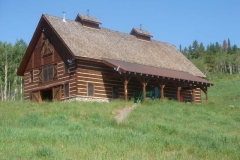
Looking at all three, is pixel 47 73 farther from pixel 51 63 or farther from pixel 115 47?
pixel 115 47

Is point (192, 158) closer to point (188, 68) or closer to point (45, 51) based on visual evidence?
point (45, 51)

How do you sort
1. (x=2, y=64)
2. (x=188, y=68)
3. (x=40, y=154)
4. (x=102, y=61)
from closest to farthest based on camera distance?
(x=40, y=154) → (x=102, y=61) → (x=188, y=68) → (x=2, y=64)

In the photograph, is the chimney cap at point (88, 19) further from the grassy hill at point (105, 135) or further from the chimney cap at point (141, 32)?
the grassy hill at point (105, 135)

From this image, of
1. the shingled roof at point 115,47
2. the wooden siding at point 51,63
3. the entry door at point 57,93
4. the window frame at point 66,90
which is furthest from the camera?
the entry door at point 57,93

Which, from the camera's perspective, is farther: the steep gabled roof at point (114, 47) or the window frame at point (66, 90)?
the steep gabled roof at point (114, 47)

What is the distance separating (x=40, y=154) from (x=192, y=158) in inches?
182

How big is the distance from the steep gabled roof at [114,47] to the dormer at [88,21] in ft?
1.56


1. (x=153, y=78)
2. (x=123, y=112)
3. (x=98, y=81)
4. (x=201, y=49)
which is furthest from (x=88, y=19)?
(x=201, y=49)

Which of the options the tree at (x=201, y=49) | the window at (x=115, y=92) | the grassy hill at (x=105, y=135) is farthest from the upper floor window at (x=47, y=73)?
the tree at (x=201, y=49)

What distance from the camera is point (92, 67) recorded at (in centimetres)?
3309

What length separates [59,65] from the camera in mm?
Answer: 34156

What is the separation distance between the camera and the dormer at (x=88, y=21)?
37922 millimetres

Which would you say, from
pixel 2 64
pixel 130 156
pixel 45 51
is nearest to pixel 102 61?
pixel 45 51

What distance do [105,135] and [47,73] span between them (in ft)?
68.5
